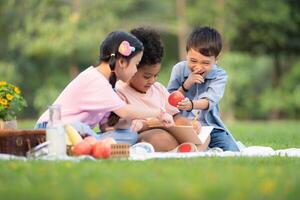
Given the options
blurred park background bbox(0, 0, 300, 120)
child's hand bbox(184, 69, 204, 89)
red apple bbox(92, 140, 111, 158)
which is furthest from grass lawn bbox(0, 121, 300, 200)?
blurred park background bbox(0, 0, 300, 120)

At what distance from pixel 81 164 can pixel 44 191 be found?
1132 millimetres

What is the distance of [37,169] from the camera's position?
5344 millimetres

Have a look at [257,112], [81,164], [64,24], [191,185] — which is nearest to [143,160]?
[81,164]

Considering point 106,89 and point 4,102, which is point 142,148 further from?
point 4,102

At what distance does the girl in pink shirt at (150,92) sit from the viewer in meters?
7.26

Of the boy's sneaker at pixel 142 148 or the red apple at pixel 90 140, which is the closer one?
the red apple at pixel 90 140

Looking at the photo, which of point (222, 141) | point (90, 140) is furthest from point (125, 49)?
point (222, 141)

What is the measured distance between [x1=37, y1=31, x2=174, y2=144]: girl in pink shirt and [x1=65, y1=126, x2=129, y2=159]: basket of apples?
460 millimetres

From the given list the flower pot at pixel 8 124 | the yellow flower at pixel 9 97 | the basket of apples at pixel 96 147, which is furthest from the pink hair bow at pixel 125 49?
the flower pot at pixel 8 124

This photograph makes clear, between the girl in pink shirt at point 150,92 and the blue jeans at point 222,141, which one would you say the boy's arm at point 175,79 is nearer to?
the girl in pink shirt at point 150,92

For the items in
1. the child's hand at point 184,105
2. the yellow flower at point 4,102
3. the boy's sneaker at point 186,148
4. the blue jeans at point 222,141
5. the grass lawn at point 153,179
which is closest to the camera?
the grass lawn at point 153,179

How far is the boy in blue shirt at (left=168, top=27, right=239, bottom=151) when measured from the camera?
25.5 ft

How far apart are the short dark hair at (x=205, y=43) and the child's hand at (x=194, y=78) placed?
0.66 ft

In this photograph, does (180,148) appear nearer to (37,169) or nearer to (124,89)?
(124,89)
